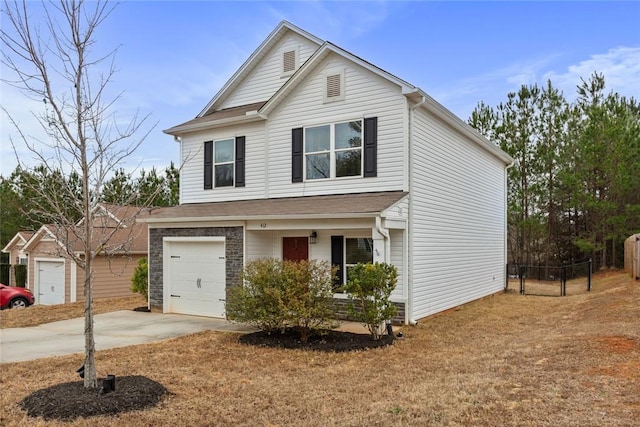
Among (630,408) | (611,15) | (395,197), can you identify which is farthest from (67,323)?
(611,15)

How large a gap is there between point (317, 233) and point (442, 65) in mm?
8361

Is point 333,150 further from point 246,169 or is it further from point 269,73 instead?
point 269,73

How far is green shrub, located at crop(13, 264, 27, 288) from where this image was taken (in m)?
24.3

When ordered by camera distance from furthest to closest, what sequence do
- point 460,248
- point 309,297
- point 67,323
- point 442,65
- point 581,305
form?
point 442,65 → point 460,248 → point 581,305 → point 67,323 → point 309,297

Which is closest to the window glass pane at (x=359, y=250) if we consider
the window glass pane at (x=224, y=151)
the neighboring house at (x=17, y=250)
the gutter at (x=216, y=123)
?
the gutter at (x=216, y=123)

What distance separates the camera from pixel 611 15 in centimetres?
1295

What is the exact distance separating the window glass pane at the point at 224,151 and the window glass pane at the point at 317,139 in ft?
9.18

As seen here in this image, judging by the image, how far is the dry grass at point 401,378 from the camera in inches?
200

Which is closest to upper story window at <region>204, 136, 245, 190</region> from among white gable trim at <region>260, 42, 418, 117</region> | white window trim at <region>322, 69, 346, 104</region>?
white gable trim at <region>260, 42, 418, 117</region>

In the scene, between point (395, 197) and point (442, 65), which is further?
point (442, 65)

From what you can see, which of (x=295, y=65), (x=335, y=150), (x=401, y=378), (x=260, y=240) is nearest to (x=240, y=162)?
(x=260, y=240)

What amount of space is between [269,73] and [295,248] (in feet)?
19.1

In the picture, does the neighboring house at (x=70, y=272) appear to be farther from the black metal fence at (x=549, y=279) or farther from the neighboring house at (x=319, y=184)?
the black metal fence at (x=549, y=279)

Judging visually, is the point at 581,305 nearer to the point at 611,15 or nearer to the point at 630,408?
the point at 611,15
